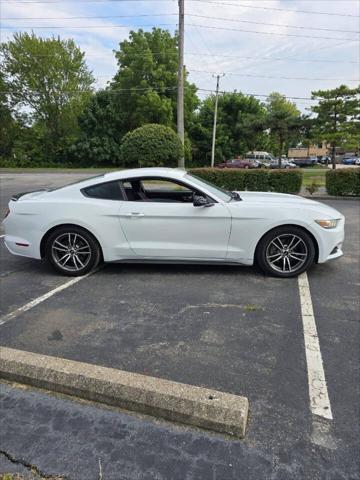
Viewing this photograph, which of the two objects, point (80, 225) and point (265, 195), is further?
point (265, 195)

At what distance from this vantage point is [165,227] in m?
4.67

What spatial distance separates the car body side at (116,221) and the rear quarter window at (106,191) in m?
0.06

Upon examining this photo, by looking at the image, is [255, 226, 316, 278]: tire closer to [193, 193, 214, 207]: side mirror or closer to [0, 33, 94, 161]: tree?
[193, 193, 214, 207]: side mirror

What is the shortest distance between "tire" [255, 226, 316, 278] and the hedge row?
344 inches

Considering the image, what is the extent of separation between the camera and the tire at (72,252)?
15.7 feet

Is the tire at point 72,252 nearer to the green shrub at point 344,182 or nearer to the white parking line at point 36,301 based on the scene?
the white parking line at point 36,301

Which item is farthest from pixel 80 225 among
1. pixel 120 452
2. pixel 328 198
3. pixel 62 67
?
pixel 62 67

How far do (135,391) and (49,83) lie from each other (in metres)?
51.7

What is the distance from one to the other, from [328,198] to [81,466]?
1276 centimetres

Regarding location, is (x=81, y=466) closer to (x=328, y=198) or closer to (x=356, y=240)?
(x=356, y=240)

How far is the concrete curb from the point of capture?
2.16m

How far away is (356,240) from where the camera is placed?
6918mm

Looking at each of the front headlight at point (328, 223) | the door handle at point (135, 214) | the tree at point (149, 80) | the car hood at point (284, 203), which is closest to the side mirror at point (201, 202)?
the car hood at point (284, 203)

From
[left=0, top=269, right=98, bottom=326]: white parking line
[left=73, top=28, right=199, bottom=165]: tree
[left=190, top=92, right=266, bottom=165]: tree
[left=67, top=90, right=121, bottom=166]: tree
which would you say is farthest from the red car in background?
[left=0, top=269, right=98, bottom=326]: white parking line
